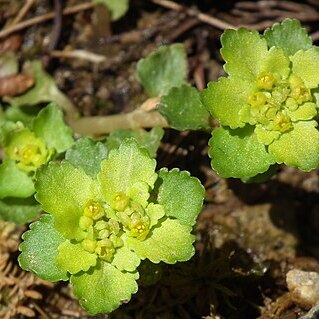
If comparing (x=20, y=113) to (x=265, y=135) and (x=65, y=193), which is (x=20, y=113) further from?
(x=265, y=135)

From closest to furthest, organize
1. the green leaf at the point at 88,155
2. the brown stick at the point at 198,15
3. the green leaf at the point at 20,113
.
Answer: the green leaf at the point at 88,155 < the green leaf at the point at 20,113 < the brown stick at the point at 198,15

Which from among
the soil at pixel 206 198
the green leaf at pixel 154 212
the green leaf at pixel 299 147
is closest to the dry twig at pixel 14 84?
the soil at pixel 206 198

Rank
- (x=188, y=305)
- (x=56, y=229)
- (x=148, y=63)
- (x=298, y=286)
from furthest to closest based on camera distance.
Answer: (x=148, y=63) < (x=188, y=305) < (x=298, y=286) < (x=56, y=229)

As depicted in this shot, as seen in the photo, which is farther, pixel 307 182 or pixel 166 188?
pixel 307 182

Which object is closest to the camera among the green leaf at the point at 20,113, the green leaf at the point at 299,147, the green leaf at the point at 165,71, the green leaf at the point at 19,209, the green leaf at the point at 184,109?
the green leaf at the point at 299,147

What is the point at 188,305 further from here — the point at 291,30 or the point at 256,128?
the point at 291,30

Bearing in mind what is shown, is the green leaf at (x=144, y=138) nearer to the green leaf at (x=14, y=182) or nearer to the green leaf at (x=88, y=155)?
the green leaf at (x=88, y=155)

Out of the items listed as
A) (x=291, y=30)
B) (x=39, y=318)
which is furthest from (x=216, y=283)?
(x=291, y=30)

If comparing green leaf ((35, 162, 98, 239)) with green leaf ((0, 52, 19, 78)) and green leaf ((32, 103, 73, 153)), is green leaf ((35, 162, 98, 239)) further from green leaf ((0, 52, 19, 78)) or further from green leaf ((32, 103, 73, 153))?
green leaf ((0, 52, 19, 78))
